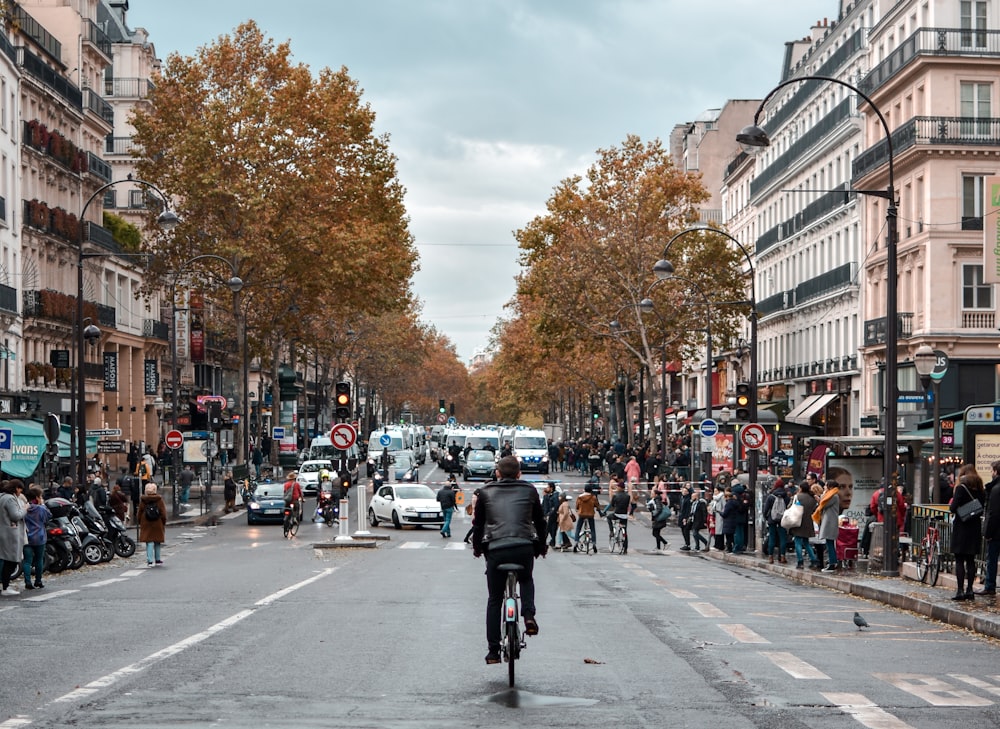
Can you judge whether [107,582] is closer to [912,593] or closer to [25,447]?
[912,593]

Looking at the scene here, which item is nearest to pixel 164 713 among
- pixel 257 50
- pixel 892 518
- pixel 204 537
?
pixel 892 518

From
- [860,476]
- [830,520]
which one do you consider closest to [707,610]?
[830,520]

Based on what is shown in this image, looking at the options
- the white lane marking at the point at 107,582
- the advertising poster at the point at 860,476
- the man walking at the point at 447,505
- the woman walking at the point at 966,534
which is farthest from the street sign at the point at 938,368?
the white lane marking at the point at 107,582

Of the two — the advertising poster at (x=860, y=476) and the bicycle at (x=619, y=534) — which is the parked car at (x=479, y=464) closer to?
the bicycle at (x=619, y=534)

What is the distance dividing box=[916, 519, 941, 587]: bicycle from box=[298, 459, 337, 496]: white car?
39.2 m

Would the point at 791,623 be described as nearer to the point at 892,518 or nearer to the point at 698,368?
the point at 892,518

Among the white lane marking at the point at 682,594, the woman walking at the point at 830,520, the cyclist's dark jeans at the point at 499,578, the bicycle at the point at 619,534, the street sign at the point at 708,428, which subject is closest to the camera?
the cyclist's dark jeans at the point at 499,578

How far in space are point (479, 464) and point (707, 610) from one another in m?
61.1

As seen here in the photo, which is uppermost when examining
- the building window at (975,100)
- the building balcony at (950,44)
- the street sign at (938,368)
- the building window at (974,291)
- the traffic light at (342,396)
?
the building balcony at (950,44)

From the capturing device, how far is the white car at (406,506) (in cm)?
4941

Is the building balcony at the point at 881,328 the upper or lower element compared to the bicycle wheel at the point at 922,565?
upper

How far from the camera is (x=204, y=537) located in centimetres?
4475

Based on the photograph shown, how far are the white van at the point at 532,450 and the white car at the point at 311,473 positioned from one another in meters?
18.6

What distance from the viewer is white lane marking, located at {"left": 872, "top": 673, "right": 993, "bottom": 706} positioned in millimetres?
12125
